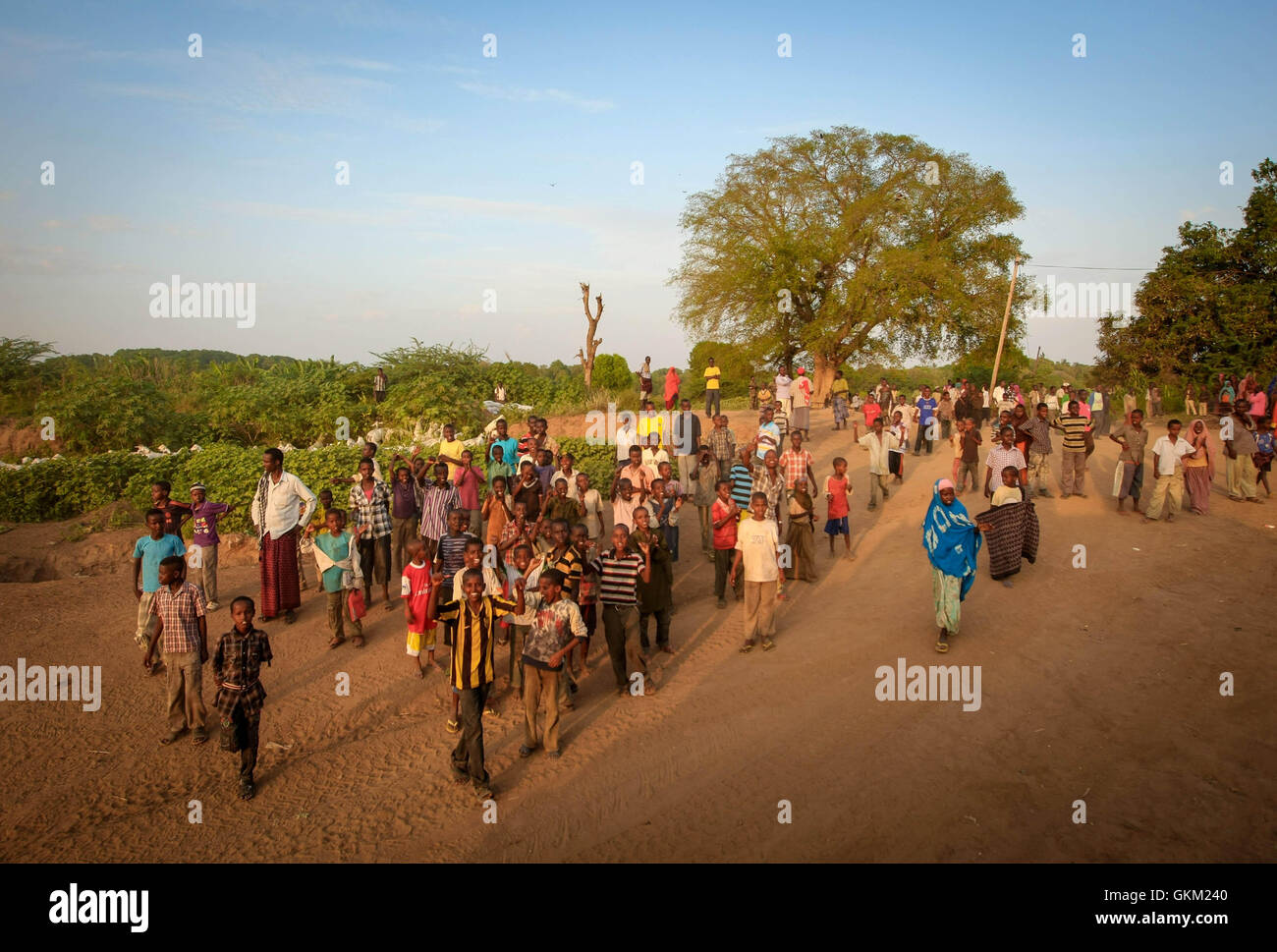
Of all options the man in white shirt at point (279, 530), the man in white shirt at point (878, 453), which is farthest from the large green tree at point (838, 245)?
the man in white shirt at point (279, 530)

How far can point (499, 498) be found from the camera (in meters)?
9.55

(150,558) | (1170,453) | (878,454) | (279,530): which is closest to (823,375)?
(878,454)

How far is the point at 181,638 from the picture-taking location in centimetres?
652

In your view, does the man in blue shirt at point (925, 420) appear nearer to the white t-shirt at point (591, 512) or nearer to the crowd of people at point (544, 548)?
the crowd of people at point (544, 548)

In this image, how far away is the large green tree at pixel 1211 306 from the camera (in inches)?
908

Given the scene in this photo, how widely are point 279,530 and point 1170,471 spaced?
42.0ft

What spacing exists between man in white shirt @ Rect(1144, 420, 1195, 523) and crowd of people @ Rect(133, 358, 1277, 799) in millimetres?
30

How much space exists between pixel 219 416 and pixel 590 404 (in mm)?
9551

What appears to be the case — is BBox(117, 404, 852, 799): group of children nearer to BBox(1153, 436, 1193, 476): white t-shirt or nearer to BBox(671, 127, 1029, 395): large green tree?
BBox(1153, 436, 1193, 476): white t-shirt

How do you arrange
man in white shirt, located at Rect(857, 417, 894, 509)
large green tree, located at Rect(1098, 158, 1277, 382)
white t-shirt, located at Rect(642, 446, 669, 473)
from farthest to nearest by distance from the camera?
large green tree, located at Rect(1098, 158, 1277, 382), man in white shirt, located at Rect(857, 417, 894, 509), white t-shirt, located at Rect(642, 446, 669, 473)

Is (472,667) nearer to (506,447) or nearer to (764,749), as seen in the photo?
(764,749)

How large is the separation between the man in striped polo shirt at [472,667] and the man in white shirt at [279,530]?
397cm

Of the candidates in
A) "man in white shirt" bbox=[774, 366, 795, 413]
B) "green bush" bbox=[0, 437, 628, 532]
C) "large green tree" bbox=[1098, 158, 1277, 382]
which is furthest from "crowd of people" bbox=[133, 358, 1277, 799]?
"large green tree" bbox=[1098, 158, 1277, 382]

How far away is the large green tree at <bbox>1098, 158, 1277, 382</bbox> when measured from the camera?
2306cm
